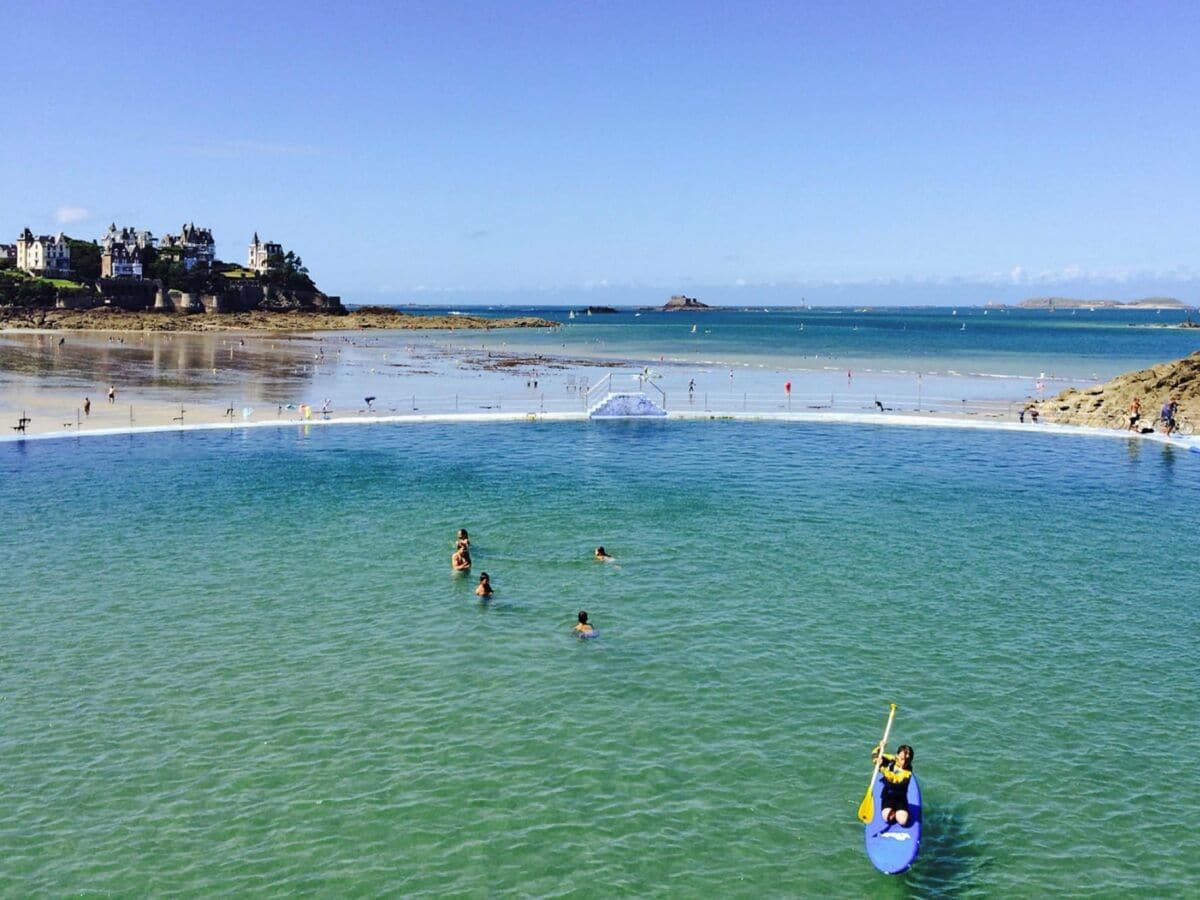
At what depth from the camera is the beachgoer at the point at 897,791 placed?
45.8ft

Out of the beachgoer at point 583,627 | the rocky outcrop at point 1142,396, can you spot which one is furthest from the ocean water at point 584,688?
the rocky outcrop at point 1142,396

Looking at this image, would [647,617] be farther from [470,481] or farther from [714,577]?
[470,481]

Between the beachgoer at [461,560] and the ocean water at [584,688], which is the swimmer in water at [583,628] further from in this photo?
the beachgoer at [461,560]

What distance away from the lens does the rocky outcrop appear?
5456 cm

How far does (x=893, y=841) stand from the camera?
13.6m

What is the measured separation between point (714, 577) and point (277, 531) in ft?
47.4

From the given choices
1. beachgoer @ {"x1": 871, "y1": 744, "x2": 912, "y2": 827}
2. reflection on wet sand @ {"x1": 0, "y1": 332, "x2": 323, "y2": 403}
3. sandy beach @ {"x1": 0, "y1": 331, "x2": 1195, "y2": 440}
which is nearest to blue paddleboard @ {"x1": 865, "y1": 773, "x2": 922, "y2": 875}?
beachgoer @ {"x1": 871, "y1": 744, "x2": 912, "y2": 827}

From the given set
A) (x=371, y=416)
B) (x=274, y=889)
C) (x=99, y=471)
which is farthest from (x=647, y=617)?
(x=371, y=416)

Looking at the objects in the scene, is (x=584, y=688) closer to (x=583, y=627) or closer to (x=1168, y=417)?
(x=583, y=627)

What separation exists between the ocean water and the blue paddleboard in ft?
0.96

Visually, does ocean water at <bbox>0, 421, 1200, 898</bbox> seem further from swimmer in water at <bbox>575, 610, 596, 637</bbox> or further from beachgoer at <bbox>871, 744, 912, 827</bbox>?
beachgoer at <bbox>871, 744, 912, 827</bbox>

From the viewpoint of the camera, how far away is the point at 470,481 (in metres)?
38.9

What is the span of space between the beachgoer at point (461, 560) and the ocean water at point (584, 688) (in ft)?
1.29

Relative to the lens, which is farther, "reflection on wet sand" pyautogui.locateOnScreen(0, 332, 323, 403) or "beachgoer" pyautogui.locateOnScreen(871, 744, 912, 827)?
"reflection on wet sand" pyautogui.locateOnScreen(0, 332, 323, 403)
